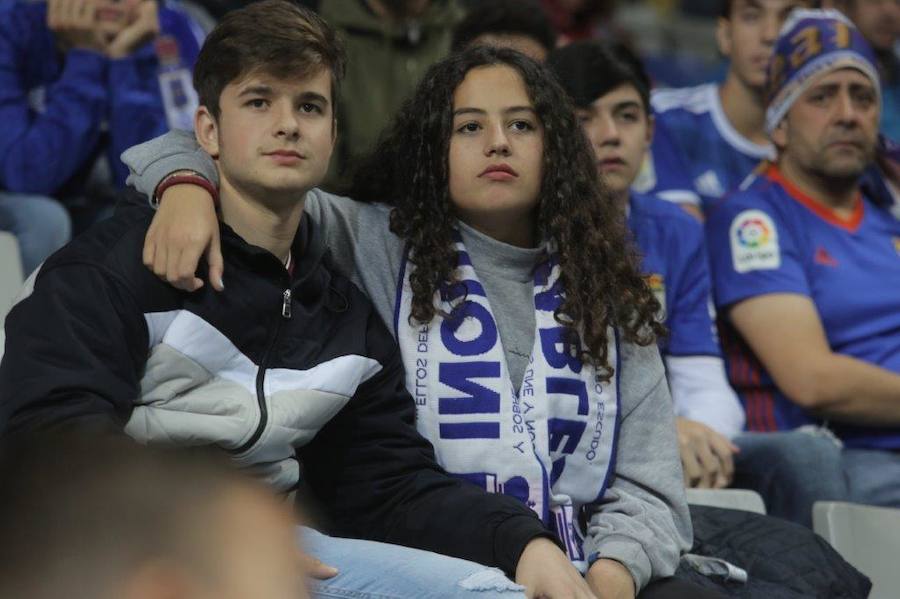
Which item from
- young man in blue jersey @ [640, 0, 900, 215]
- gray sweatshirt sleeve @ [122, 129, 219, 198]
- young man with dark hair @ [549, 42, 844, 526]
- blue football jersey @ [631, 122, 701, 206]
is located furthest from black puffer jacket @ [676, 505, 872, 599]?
young man in blue jersey @ [640, 0, 900, 215]

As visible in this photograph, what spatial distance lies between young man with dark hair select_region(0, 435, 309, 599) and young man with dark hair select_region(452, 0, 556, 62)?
10.7 ft

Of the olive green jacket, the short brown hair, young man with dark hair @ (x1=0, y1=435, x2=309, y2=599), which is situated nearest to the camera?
young man with dark hair @ (x1=0, y1=435, x2=309, y2=599)

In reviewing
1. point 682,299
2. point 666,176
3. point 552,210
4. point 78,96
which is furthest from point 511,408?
point 666,176

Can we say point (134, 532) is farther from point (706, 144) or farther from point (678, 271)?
point (706, 144)

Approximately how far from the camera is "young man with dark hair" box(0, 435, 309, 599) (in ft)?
3.01

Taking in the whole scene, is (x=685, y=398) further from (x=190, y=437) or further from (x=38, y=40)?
(x=38, y=40)

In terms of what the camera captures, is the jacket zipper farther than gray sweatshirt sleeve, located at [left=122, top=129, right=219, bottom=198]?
No

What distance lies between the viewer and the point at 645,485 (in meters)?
2.63

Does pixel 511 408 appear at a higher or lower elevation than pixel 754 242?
lower

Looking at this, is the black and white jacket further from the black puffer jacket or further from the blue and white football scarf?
the black puffer jacket

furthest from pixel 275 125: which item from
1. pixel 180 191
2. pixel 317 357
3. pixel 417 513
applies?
pixel 417 513

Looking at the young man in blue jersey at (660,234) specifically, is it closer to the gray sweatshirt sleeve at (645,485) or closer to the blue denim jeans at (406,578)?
the gray sweatshirt sleeve at (645,485)

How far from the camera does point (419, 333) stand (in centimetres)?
259

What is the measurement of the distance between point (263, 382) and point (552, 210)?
729 mm
